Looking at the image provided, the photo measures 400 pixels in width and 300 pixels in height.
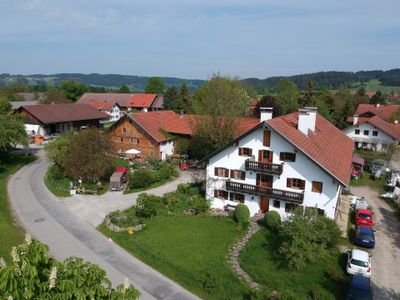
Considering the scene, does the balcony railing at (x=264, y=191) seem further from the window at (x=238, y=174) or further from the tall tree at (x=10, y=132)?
the tall tree at (x=10, y=132)

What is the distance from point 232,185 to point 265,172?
10.7 feet

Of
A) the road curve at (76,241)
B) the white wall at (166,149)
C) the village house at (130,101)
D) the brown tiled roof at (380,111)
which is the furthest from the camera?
the village house at (130,101)

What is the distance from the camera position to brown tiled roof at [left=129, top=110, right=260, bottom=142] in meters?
50.7

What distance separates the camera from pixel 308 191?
1161 inches

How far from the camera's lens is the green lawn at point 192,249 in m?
21.0

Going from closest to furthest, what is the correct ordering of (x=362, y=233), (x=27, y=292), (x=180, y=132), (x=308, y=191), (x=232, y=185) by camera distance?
(x=27, y=292)
(x=362, y=233)
(x=308, y=191)
(x=232, y=185)
(x=180, y=132)

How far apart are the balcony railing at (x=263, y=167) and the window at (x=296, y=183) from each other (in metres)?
1.19

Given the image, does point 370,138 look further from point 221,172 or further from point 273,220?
point 273,220

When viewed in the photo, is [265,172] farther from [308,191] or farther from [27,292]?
[27,292]

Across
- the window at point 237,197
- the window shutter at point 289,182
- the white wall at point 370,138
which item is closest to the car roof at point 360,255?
the window shutter at point 289,182

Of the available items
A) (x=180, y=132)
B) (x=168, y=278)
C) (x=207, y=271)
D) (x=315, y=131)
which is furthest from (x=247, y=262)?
(x=180, y=132)

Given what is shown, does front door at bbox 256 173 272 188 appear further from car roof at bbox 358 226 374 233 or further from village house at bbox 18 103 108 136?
village house at bbox 18 103 108 136

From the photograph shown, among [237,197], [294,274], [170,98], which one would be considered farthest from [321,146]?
[170,98]

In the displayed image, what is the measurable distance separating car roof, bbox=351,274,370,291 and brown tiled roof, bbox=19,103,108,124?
5923 centimetres
